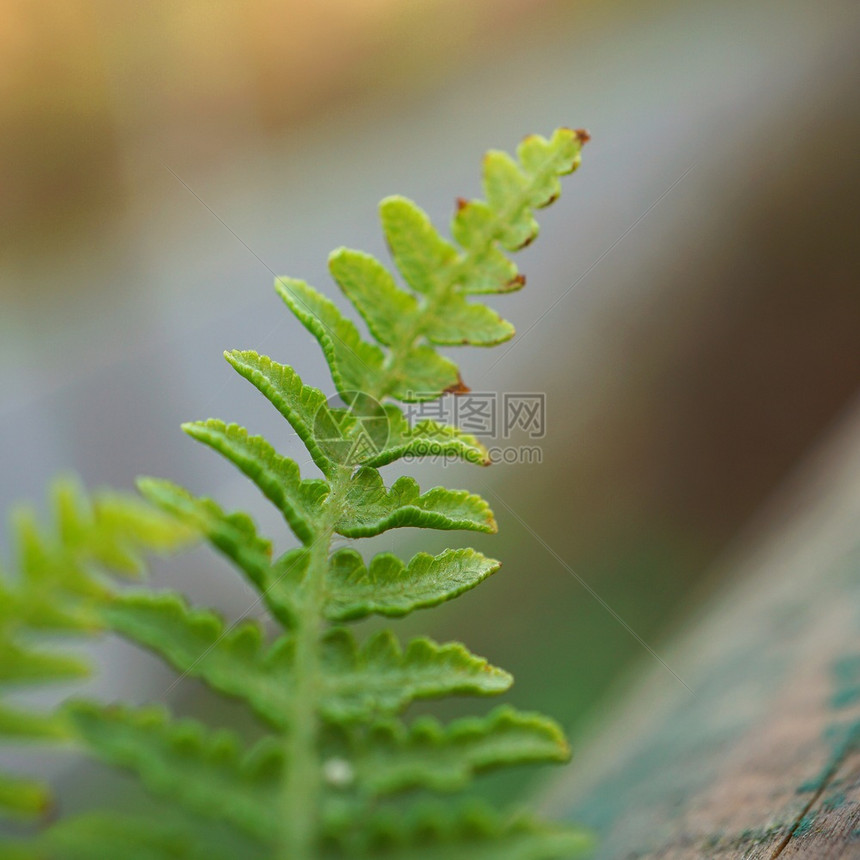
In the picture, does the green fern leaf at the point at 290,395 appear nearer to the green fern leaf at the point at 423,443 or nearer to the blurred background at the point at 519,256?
the green fern leaf at the point at 423,443

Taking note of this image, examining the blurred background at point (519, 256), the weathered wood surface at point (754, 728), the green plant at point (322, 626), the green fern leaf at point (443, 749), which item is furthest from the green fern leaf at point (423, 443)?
the blurred background at point (519, 256)

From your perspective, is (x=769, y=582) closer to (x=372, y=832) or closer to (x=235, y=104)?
(x=372, y=832)

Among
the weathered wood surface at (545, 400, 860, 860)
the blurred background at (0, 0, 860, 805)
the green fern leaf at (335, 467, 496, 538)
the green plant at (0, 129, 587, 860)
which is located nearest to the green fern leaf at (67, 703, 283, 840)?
the green plant at (0, 129, 587, 860)

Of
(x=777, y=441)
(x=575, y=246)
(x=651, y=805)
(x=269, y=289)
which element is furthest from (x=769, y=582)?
(x=269, y=289)

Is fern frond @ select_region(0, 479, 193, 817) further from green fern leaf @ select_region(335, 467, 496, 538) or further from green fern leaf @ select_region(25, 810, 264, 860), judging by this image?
green fern leaf @ select_region(335, 467, 496, 538)

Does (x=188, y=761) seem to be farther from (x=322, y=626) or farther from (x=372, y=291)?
(x=372, y=291)
